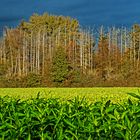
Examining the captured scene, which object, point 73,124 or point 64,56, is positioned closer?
point 73,124

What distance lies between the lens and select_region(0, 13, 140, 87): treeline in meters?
59.8

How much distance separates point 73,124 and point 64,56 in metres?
58.3

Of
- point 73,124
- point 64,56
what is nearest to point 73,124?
point 73,124

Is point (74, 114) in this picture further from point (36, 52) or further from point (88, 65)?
point (36, 52)

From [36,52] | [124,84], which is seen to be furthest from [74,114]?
[36,52]

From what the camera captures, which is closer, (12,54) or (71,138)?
(71,138)

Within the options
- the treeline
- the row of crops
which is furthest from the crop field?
the treeline

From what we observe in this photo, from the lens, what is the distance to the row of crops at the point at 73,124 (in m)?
2.91

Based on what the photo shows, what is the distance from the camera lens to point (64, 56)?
6134 cm

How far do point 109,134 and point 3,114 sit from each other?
94cm

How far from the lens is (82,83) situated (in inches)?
2287

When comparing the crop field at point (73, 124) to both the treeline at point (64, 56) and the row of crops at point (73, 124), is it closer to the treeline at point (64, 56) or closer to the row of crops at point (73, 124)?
the row of crops at point (73, 124)

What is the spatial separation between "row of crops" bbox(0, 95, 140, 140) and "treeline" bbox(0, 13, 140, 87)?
5364cm

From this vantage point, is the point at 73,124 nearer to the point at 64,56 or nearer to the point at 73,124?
the point at 73,124
